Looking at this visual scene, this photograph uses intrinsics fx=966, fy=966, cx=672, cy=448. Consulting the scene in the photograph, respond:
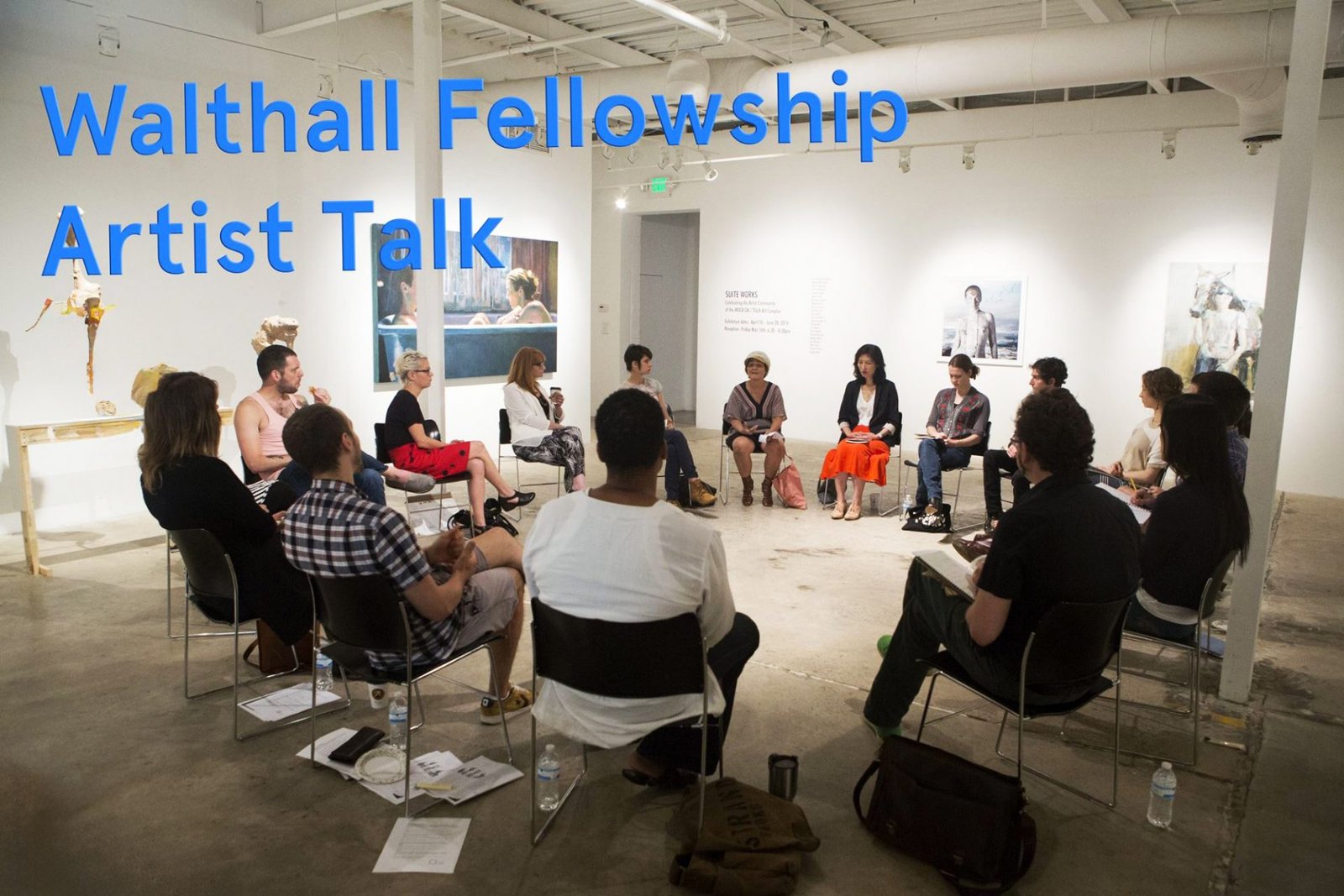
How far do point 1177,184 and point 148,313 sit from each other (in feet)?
29.5

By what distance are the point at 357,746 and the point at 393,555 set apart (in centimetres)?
88

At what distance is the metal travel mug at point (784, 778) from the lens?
302 cm

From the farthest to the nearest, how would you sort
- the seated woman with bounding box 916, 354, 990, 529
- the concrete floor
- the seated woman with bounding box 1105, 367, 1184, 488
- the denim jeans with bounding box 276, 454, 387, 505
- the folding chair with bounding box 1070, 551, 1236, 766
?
the seated woman with bounding box 916, 354, 990, 529
the seated woman with bounding box 1105, 367, 1184, 488
the denim jeans with bounding box 276, 454, 387, 505
the folding chair with bounding box 1070, 551, 1236, 766
the concrete floor

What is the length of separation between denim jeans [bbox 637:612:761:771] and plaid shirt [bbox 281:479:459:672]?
36.0 inches

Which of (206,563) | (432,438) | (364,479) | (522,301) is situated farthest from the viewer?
(522,301)

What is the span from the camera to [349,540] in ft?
9.44

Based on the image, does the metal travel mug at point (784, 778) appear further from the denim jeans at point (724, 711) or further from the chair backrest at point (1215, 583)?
the chair backrest at point (1215, 583)

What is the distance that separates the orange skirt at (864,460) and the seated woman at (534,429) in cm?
199

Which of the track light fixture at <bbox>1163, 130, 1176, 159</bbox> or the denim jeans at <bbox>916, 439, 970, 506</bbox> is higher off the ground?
the track light fixture at <bbox>1163, 130, 1176, 159</bbox>

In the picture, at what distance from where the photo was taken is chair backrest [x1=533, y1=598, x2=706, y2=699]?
2.54 m

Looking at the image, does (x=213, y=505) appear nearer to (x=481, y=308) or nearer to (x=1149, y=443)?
(x=1149, y=443)

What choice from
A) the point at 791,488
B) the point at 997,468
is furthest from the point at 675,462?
the point at 997,468

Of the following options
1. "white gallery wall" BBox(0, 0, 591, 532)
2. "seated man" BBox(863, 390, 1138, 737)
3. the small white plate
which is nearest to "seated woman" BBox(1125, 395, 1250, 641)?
"seated man" BBox(863, 390, 1138, 737)

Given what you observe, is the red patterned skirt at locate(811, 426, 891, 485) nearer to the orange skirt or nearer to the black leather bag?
the orange skirt
